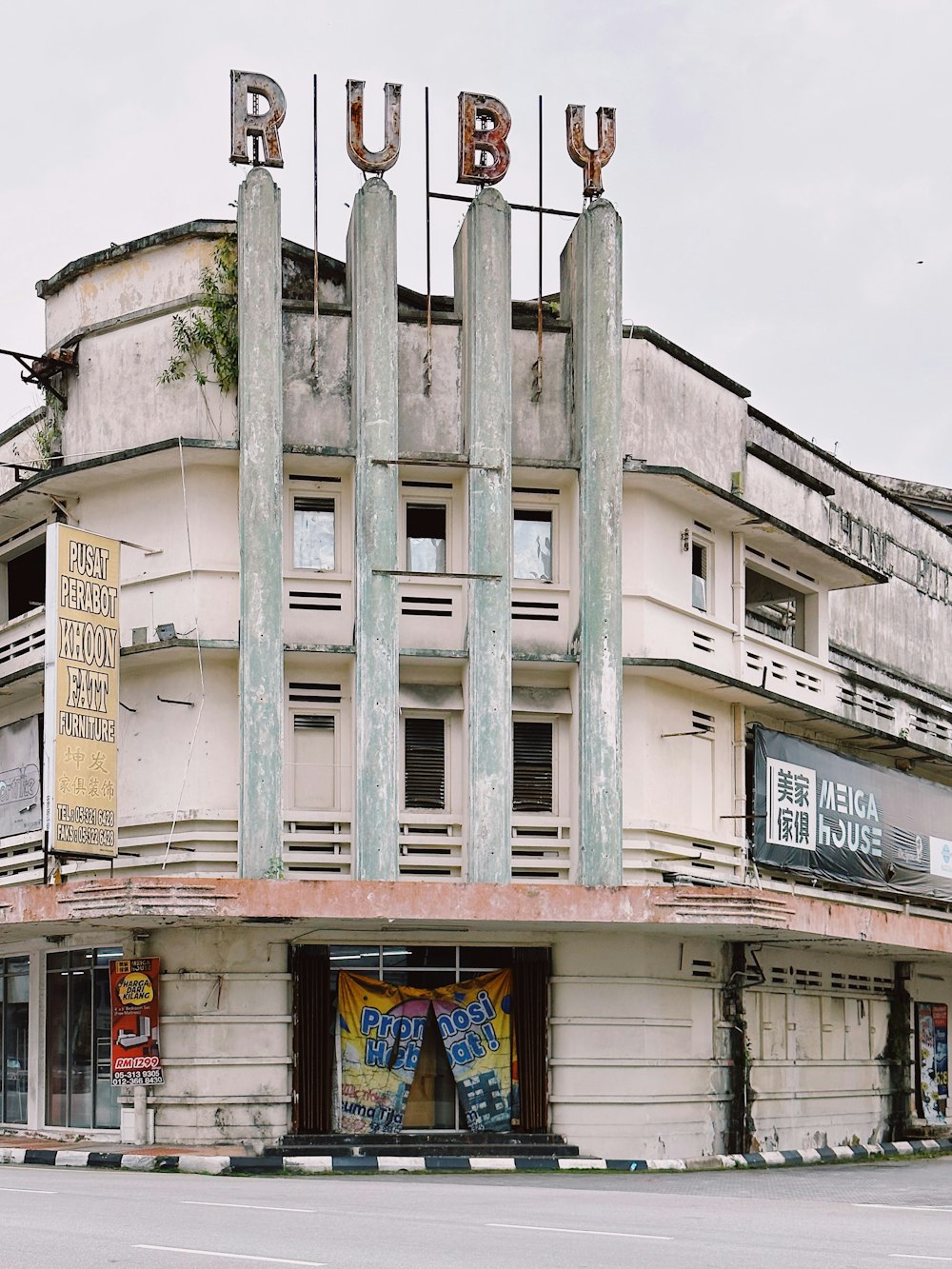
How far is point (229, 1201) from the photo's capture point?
1756 centimetres

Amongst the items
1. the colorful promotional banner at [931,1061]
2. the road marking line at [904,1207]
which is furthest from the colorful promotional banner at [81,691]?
the colorful promotional banner at [931,1061]

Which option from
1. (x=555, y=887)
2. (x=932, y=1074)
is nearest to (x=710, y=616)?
(x=555, y=887)

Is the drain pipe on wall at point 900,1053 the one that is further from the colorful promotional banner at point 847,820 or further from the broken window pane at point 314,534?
the broken window pane at point 314,534

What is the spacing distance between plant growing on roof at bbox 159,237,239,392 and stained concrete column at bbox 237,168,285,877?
1.31 feet

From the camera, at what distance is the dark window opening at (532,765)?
27703mm

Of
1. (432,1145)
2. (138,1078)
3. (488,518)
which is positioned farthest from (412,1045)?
(488,518)

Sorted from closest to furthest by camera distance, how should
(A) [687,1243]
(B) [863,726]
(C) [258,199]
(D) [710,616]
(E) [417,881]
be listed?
(A) [687,1243], (E) [417,881], (C) [258,199], (D) [710,616], (B) [863,726]

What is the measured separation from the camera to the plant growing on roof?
2723cm

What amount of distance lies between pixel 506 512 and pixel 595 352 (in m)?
2.70

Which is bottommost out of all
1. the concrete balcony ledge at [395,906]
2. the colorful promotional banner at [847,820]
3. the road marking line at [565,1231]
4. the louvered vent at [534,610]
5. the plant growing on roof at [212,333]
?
the road marking line at [565,1231]

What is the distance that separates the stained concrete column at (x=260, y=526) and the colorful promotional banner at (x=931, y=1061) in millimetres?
16235

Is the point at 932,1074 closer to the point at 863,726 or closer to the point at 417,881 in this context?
the point at 863,726

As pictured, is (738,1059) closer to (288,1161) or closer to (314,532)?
(288,1161)

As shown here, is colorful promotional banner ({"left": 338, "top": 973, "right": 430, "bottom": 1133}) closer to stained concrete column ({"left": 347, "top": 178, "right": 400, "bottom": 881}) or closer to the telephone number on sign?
stained concrete column ({"left": 347, "top": 178, "right": 400, "bottom": 881})
